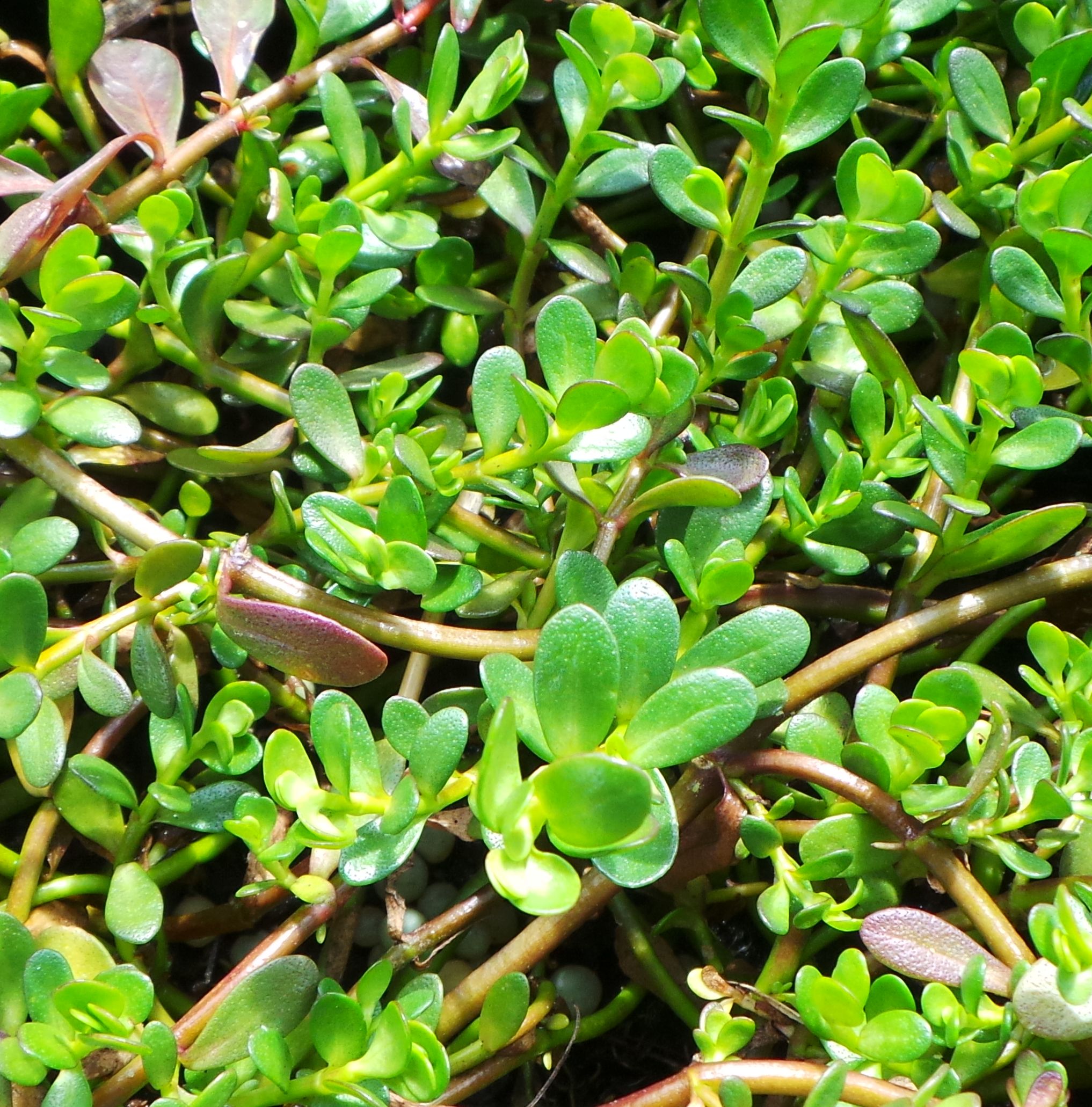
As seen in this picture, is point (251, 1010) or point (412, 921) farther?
point (412, 921)

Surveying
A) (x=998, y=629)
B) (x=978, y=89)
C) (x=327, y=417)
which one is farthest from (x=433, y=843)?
(x=978, y=89)

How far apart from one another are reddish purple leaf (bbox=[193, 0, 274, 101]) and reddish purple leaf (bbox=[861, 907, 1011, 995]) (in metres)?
0.87

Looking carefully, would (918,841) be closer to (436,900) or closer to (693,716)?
(693,716)

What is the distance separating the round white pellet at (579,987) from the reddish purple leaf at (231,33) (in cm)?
84

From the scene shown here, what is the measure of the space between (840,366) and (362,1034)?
0.69 metres

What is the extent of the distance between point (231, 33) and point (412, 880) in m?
0.79

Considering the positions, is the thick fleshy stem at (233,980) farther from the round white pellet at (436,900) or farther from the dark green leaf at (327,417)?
the dark green leaf at (327,417)

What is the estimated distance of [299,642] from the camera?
31.3 inches

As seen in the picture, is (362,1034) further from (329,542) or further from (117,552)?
(117,552)

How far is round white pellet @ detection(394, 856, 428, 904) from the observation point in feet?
3.41

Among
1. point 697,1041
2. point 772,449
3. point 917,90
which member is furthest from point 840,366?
point 697,1041

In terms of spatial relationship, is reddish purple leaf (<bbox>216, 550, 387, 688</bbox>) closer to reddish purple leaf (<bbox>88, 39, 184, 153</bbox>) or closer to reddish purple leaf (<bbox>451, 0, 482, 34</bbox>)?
reddish purple leaf (<bbox>88, 39, 184, 153</bbox>)

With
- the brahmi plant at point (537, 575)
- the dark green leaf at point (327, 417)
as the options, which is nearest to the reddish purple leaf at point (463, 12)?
the brahmi plant at point (537, 575)

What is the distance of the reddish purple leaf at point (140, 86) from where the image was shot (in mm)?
984
